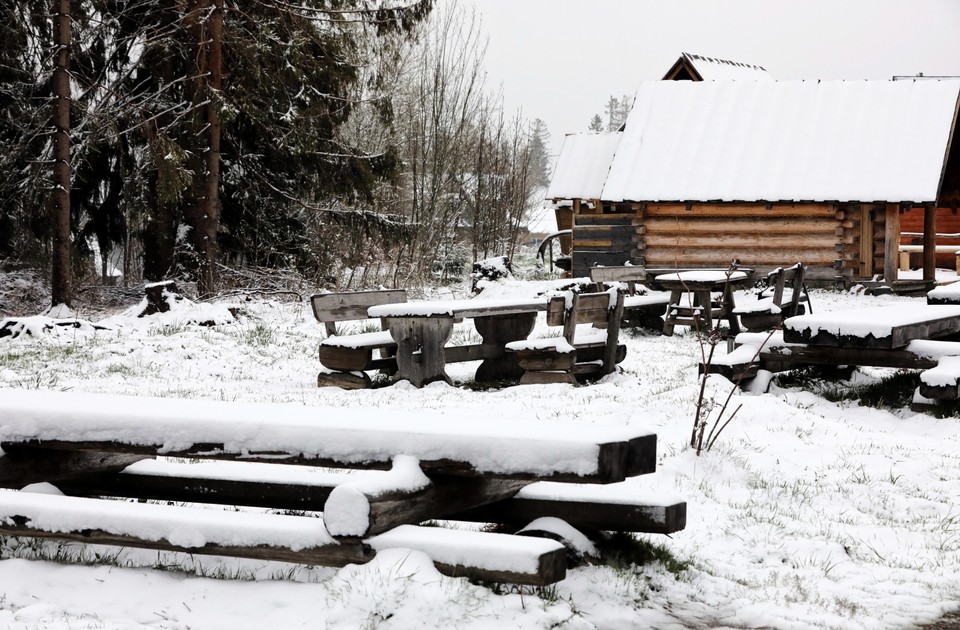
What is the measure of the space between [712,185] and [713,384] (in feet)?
41.8

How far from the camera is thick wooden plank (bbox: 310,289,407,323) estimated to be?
31.3 feet

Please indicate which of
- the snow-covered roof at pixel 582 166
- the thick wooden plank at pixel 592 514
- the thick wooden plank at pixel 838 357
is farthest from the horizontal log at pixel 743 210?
the thick wooden plank at pixel 592 514

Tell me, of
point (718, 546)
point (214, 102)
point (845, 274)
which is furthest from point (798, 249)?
point (718, 546)

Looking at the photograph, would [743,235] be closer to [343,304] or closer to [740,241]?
[740,241]

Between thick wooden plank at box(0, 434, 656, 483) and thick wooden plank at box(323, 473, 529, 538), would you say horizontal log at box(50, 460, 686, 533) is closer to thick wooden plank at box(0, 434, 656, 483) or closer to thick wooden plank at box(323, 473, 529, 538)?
thick wooden plank at box(323, 473, 529, 538)

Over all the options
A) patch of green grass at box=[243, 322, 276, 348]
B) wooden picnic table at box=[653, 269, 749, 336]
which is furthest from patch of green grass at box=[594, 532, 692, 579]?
wooden picnic table at box=[653, 269, 749, 336]

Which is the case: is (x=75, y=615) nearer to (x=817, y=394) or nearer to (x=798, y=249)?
(x=817, y=394)

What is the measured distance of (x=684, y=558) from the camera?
423cm

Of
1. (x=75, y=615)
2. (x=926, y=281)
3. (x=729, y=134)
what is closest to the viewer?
(x=75, y=615)

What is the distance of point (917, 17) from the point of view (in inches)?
2157

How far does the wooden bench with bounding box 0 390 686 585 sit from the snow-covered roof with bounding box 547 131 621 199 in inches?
715

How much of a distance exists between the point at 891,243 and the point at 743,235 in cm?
286

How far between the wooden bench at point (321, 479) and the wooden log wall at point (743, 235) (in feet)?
53.6

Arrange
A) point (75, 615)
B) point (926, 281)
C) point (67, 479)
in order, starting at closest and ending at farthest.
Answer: point (75, 615) < point (67, 479) < point (926, 281)
